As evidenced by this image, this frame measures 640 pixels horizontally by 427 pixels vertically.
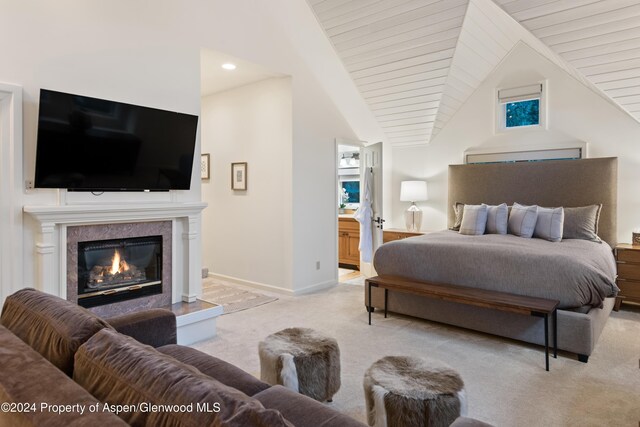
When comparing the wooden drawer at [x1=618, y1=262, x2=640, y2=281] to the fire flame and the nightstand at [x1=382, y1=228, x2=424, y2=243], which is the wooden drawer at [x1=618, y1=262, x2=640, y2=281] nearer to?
the nightstand at [x1=382, y1=228, x2=424, y2=243]

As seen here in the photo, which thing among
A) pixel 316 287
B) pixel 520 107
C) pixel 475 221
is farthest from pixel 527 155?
pixel 316 287

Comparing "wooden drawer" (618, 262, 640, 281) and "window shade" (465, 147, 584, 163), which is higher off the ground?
"window shade" (465, 147, 584, 163)

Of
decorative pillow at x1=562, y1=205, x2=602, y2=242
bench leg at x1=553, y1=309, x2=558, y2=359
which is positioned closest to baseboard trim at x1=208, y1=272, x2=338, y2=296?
bench leg at x1=553, y1=309, x2=558, y2=359

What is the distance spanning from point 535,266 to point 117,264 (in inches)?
138

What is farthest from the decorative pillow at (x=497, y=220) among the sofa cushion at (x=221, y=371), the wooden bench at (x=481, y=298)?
the sofa cushion at (x=221, y=371)

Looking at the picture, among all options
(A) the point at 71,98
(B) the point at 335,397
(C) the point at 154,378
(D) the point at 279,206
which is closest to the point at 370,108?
(D) the point at 279,206

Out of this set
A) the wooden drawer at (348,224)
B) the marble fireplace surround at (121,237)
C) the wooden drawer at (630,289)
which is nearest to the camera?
the marble fireplace surround at (121,237)

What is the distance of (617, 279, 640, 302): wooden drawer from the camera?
416cm

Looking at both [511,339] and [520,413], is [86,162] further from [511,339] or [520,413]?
[511,339]

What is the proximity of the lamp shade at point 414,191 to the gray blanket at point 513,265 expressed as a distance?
180 cm

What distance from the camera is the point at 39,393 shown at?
0.97 m

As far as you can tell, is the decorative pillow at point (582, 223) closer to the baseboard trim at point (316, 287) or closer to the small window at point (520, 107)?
the small window at point (520, 107)

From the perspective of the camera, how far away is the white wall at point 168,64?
2834mm

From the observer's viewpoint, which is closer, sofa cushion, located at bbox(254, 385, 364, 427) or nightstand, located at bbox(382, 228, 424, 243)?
sofa cushion, located at bbox(254, 385, 364, 427)
